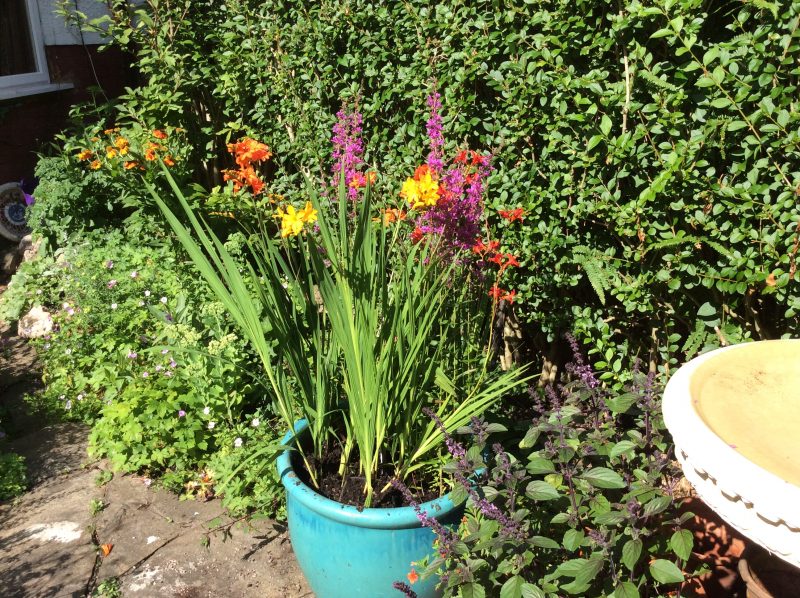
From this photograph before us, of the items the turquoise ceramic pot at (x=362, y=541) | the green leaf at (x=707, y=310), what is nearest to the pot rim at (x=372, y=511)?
the turquoise ceramic pot at (x=362, y=541)

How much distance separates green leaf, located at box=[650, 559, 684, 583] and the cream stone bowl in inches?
14.5

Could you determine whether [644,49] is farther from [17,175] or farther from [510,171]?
[17,175]

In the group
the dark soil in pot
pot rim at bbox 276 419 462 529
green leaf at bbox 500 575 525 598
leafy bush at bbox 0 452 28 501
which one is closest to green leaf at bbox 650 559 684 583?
green leaf at bbox 500 575 525 598

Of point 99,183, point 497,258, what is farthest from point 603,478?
point 99,183

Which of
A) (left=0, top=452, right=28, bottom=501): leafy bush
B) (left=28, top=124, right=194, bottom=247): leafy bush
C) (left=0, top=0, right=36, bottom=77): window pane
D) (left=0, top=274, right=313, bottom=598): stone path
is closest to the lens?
(left=0, top=274, right=313, bottom=598): stone path

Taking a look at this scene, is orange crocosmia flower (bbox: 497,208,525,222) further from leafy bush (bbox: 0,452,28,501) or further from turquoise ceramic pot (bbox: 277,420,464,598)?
leafy bush (bbox: 0,452,28,501)

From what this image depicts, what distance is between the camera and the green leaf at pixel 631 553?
1.68m

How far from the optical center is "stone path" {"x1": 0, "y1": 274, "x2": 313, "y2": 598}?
2.63m

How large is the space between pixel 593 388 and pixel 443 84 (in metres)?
1.56

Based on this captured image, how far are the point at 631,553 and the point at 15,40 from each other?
5932 millimetres

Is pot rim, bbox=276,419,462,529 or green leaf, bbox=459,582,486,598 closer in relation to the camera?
green leaf, bbox=459,582,486,598

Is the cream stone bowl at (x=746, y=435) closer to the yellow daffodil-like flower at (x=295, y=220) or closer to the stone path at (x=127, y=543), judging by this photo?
the yellow daffodil-like flower at (x=295, y=220)

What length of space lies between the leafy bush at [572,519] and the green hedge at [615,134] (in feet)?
1.88

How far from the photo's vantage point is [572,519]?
1800 mm
